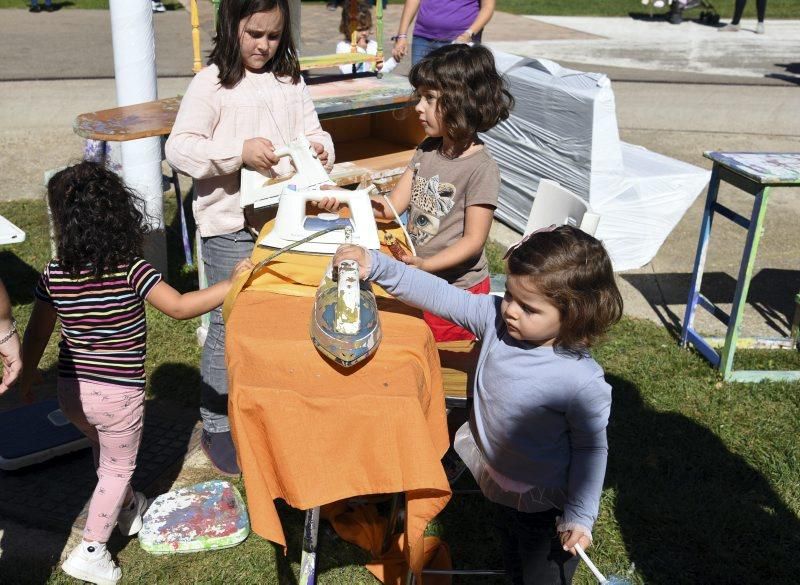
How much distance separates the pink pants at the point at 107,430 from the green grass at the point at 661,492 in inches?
10.4

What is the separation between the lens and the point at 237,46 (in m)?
2.83

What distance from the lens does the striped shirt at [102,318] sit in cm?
242

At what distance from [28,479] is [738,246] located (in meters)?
4.71

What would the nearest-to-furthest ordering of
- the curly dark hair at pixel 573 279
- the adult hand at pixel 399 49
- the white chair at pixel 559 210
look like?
the curly dark hair at pixel 573 279
the white chair at pixel 559 210
the adult hand at pixel 399 49

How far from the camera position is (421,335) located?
2.02 meters

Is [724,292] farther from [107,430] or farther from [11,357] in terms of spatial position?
[11,357]

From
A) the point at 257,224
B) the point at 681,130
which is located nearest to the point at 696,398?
the point at 257,224

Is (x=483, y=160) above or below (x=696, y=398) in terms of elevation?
above

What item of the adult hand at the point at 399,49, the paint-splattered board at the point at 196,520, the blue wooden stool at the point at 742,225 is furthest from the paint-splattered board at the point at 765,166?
the paint-splattered board at the point at 196,520

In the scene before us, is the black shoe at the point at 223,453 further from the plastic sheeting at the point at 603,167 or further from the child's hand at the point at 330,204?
the plastic sheeting at the point at 603,167

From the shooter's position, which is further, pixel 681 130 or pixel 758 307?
pixel 681 130

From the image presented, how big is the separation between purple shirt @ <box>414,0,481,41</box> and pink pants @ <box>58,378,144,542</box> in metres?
3.81

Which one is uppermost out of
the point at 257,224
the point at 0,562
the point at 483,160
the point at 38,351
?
the point at 483,160

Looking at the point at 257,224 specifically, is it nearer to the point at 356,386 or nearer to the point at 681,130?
the point at 356,386
